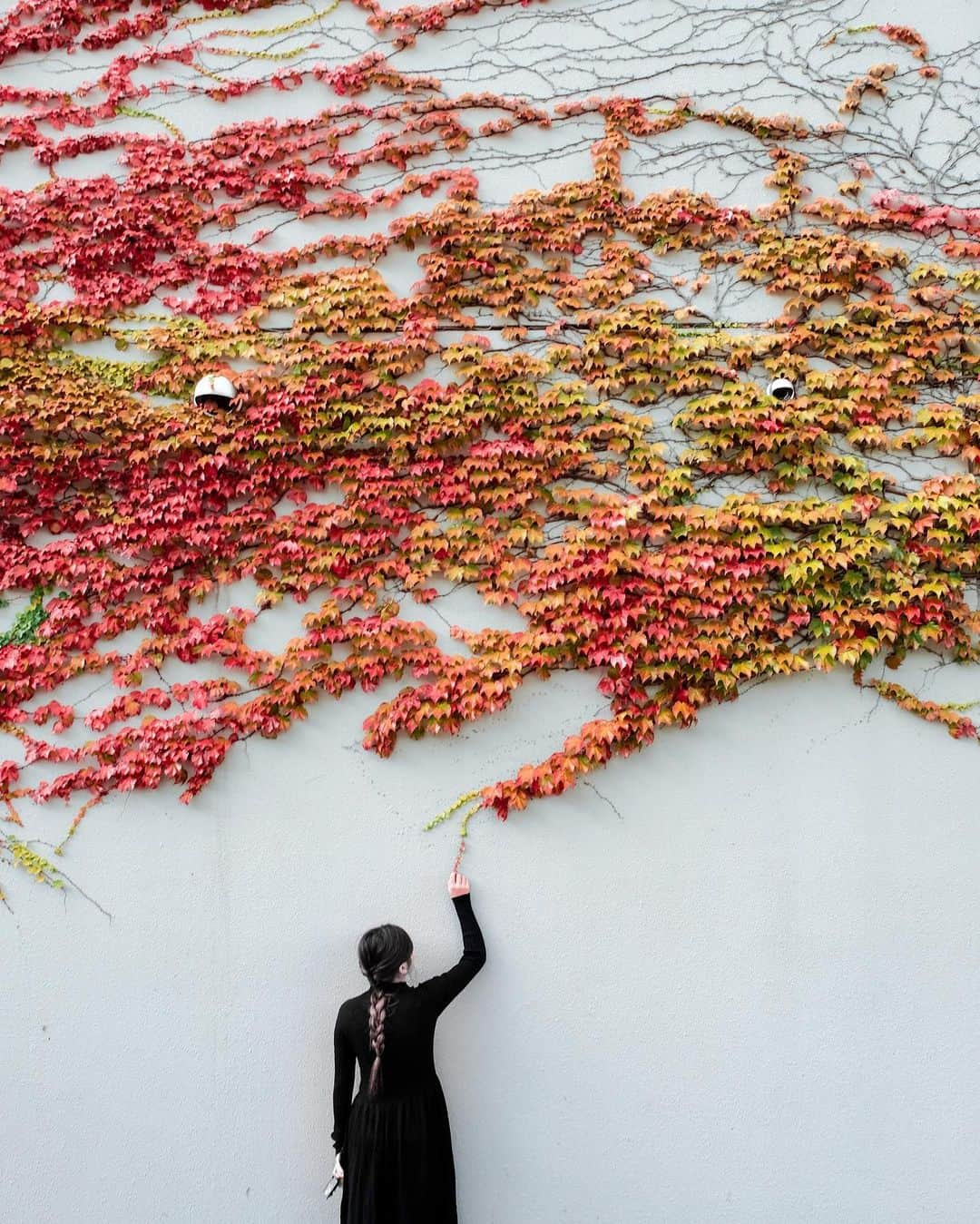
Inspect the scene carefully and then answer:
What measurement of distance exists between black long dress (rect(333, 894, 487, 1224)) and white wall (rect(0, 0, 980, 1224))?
399 mm

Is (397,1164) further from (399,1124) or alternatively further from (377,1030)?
(377,1030)

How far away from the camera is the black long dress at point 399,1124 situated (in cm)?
256

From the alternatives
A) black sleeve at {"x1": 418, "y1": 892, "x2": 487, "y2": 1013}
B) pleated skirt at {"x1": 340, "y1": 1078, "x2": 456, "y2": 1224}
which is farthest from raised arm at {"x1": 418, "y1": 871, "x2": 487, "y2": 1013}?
pleated skirt at {"x1": 340, "y1": 1078, "x2": 456, "y2": 1224}

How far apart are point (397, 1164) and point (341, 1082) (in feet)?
1.03

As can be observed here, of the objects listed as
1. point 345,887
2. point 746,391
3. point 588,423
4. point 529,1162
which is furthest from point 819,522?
point 529,1162

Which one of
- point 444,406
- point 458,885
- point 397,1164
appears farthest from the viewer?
point 444,406

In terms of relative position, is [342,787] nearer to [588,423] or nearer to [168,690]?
[168,690]

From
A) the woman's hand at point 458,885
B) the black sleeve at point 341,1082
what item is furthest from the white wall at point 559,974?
the black sleeve at point 341,1082

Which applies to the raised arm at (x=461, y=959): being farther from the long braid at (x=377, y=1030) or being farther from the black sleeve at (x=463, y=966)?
the long braid at (x=377, y=1030)

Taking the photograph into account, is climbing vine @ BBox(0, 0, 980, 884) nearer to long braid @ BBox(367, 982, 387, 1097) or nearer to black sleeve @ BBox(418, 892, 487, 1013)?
black sleeve @ BBox(418, 892, 487, 1013)

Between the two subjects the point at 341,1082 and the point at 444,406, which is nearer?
the point at 341,1082

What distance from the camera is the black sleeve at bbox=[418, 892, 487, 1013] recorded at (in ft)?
8.80

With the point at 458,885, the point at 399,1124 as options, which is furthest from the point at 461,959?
the point at 399,1124

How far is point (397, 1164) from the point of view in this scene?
256cm
